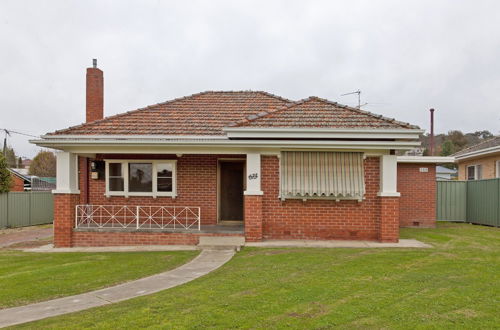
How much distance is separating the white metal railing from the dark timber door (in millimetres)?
1237

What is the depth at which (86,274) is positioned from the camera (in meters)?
6.97

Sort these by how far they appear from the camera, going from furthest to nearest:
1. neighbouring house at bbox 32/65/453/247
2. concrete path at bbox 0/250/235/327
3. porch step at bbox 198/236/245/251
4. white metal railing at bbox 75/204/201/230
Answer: white metal railing at bbox 75/204/201/230, neighbouring house at bbox 32/65/453/247, porch step at bbox 198/236/245/251, concrete path at bbox 0/250/235/327

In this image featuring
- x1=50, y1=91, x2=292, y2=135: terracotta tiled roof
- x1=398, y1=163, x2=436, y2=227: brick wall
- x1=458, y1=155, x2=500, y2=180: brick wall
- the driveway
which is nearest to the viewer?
x1=50, y1=91, x2=292, y2=135: terracotta tiled roof

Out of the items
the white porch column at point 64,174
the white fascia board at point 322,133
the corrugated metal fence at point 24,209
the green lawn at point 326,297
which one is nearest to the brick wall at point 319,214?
the white fascia board at point 322,133

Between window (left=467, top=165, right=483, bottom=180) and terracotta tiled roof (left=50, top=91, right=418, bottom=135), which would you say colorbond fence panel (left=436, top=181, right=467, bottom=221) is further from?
terracotta tiled roof (left=50, top=91, right=418, bottom=135)

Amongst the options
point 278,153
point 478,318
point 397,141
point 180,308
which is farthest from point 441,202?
point 180,308

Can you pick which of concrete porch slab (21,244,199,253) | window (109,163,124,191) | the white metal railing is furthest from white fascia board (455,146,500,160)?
window (109,163,124,191)

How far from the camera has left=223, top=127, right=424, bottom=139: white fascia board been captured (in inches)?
364

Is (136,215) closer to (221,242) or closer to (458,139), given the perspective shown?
(221,242)

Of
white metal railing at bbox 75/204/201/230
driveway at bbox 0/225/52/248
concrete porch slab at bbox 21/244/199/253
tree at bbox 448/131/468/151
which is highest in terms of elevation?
tree at bbox 448/131/468/151

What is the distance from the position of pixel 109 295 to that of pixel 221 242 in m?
4.13

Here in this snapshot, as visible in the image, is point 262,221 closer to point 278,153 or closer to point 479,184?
point 278,153

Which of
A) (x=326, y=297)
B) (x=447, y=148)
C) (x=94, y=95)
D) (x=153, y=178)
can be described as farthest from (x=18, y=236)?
(x=447, y=148)

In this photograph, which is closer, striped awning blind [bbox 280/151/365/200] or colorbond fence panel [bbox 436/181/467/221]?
striped awning blind [bbox 280/151/365/200]
